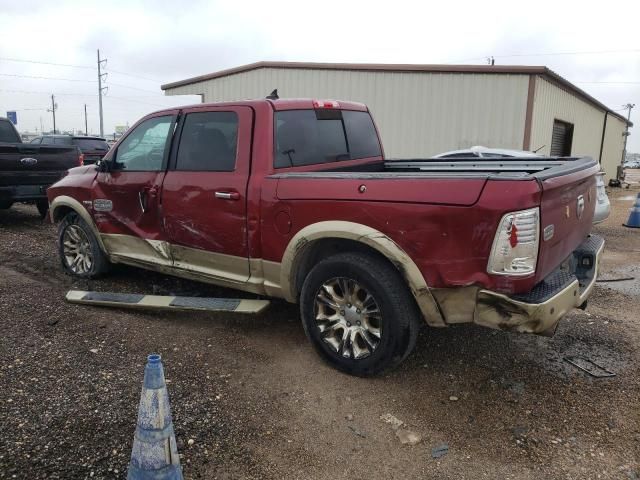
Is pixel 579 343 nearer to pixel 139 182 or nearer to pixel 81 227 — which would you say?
pixel 139 182

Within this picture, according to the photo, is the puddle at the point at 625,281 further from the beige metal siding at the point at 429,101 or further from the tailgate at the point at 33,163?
the tailgate at the point at 33,163

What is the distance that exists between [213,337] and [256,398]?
41.3 inches

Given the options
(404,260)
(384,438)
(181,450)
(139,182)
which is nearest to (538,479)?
(384,438)

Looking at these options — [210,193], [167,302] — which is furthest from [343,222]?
[167,302]

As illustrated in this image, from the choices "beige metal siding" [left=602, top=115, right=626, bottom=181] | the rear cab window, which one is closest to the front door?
the rear cab window

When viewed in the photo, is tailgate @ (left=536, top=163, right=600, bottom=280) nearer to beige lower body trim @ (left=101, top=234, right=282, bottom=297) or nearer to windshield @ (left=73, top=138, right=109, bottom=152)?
beige lower body trim @ (left=101, top=234, right=282, bottom=297)

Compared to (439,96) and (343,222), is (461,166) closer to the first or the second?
(343,222)

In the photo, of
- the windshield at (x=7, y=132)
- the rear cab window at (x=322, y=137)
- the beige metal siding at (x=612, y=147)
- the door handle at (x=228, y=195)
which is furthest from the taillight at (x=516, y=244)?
the beige metal siding at (x=612, y=147)

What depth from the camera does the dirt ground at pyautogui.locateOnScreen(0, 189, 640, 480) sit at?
269 centimetres

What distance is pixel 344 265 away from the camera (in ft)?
11.1

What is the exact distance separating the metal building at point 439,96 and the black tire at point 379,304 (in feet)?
33.5

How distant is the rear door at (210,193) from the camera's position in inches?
156

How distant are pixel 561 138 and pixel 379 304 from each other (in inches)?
640

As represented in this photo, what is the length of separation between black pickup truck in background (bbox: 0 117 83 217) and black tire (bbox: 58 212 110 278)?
11.3ft
